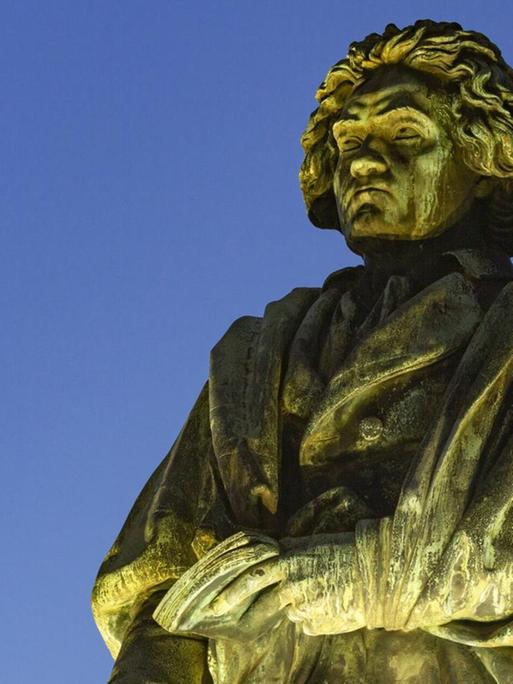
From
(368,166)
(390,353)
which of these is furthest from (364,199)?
(390,353)

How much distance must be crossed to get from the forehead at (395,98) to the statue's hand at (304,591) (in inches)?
81.8

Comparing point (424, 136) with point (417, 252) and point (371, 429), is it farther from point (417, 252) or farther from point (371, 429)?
point (371, 429)

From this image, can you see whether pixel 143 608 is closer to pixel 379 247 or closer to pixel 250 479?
pixel 250 479

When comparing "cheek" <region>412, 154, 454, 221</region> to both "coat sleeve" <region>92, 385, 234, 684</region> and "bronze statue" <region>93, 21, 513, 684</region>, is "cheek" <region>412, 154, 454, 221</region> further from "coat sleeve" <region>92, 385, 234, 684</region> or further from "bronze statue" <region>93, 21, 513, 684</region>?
"coat sleeve" <region>92, 385, 234, 684</region>

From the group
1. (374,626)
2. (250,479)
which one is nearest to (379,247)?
(250,479)

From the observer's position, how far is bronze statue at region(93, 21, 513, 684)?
28.7 feet

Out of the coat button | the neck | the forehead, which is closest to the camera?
the coat button

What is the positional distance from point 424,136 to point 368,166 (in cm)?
27

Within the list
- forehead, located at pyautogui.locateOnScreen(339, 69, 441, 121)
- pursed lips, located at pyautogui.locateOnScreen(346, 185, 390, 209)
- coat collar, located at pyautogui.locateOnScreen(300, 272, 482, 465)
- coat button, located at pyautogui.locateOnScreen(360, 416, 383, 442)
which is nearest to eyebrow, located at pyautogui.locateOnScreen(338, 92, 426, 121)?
forehead, located at pyautogui.locateOnScreen(339, 69, 441, 121)

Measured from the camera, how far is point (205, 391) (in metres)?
10.1

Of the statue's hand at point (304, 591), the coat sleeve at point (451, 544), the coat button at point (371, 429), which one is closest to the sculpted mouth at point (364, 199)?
the coat button at point (371, 429)

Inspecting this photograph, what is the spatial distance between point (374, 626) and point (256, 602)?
1.44 ft

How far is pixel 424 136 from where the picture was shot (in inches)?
398

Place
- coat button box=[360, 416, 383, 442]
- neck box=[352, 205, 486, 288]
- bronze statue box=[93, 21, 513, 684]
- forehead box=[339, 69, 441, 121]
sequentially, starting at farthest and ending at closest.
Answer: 1. forehead box=[339, 69, 441, 121]
2. neck box=[352, 205, 486, 288]
3. coat button box=[360, 416, 383, 442]
4. bronze statue box=[93, 21, 513, 684]
